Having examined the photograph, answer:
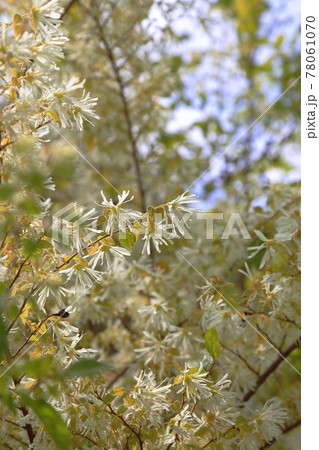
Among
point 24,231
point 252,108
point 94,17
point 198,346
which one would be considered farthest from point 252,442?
point 252,108

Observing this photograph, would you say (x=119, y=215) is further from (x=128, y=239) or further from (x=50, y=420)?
(x=50, y=420)

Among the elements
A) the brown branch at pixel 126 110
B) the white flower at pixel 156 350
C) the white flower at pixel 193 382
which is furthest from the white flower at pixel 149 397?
the brown branch at pixel 126 110

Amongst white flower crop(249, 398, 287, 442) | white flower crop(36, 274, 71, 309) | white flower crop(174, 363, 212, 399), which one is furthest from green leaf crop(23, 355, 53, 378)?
white flower crop(249, 398, 287, 442)

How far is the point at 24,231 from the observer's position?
0.81m

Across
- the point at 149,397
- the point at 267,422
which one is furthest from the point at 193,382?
the point at 267,422

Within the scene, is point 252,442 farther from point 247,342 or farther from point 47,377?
point 47,377

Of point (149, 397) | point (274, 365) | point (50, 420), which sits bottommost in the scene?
point (274, 365)

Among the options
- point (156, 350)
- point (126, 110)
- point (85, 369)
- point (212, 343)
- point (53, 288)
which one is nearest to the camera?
point (85, 369)

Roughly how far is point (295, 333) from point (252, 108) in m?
1.60

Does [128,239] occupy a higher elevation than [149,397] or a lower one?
higher

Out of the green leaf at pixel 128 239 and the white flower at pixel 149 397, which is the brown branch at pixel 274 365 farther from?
the green leaf at pixel 128 239

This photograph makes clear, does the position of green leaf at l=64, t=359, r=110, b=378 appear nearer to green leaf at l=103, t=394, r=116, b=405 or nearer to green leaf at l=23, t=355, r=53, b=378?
green leaf at l=23, t=355, r=53, b=378
